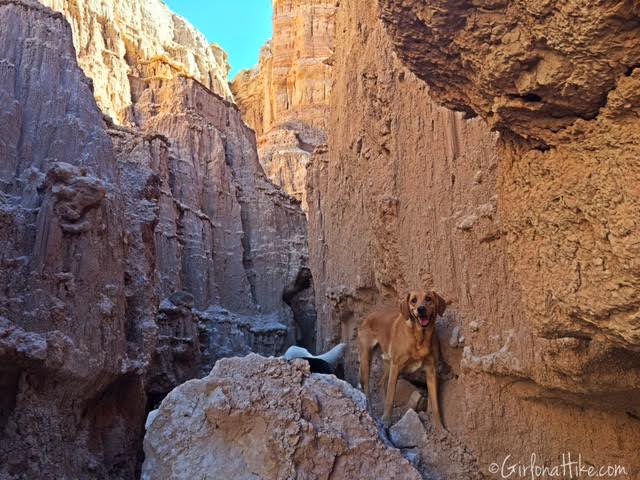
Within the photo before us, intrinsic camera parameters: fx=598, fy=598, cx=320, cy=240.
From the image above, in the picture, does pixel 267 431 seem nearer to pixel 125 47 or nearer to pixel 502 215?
pixel 502 215

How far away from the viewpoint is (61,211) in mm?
9055

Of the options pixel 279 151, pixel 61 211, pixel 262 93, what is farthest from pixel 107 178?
pixel 262 93

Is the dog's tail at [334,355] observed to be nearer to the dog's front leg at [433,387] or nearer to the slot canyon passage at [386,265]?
the slot canyon passage at [386,265]

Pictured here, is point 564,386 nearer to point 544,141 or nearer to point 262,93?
point 544,141

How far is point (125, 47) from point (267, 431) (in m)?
35.8

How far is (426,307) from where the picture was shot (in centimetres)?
555

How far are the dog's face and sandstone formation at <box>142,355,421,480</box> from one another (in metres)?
0.97

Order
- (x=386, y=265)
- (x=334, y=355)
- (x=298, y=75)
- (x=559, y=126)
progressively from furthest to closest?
(x=298, y=75)
(x=334, y=355)
(x=386, y=265)
(x=559, y=126)

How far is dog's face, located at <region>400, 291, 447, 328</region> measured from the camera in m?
5.56

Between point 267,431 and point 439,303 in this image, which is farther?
point 439,303

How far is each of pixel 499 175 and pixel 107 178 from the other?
8778 mm

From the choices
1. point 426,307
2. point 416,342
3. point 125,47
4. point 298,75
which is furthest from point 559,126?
point 125,47

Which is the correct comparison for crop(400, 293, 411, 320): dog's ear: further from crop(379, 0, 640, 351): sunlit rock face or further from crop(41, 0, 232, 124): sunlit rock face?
crop(41, 0, 232, 124): sunlit rock face

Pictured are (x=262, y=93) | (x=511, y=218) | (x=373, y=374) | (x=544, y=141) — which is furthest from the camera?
(x=262, y=93)
